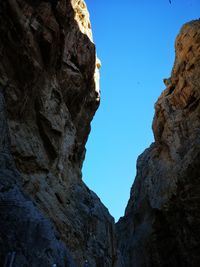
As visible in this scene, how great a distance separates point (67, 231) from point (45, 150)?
4.42 meters

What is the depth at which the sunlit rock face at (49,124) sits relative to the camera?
13516mm

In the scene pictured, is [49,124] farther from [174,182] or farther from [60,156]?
[174,182]

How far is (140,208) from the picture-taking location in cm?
3806

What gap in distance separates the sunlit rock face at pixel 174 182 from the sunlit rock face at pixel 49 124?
10.6 m

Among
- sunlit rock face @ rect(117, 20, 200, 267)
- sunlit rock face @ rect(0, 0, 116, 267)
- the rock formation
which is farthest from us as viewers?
sunlit rock face @ rect(117, 20, 200, 267)

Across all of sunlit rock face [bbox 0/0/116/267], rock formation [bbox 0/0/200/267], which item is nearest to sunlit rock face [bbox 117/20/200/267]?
rock formation [bbox 0/0/200/267]

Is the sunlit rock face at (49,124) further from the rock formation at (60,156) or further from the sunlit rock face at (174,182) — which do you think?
the sunlit rock face at (174,182)

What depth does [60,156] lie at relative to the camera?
17797 millimetres

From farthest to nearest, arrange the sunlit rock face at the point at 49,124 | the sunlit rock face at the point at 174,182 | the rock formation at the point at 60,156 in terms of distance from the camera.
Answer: the sunlit rock face at the point at 174,182 < the sunlit rock face at the point at 49,124 < the rock formation at the point at 60,156

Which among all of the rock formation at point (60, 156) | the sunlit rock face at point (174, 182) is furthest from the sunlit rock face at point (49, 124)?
the sunlit rock face at point (174, 182)

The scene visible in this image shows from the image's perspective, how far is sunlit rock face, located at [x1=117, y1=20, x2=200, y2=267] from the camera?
2783 cm

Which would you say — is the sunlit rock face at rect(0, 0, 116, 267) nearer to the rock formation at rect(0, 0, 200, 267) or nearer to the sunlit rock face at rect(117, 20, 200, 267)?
the rock formation at rect(0, 0, 200, 267)

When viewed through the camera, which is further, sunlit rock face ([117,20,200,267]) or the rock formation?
sunlit rock face ([117,20,200,267])

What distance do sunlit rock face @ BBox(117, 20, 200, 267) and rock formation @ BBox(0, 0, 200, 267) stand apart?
0.12 m
